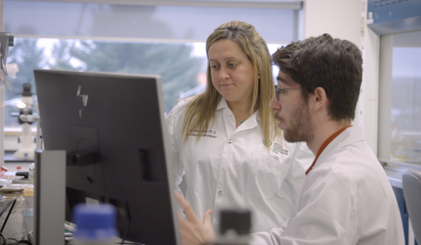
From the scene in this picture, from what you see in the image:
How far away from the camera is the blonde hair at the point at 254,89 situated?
59.6 inches

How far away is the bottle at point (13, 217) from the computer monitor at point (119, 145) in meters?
0.40

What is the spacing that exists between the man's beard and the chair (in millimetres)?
716

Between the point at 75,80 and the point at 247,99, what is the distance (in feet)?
2.98

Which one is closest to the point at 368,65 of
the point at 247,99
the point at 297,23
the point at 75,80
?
the point at 297,23

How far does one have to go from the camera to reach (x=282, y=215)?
4.89 feet

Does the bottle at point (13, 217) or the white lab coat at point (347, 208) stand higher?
the white lab coat at point (347, 208)

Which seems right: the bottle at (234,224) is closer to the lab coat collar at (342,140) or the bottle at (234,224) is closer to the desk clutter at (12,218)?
the lab coat collar at (342,140)

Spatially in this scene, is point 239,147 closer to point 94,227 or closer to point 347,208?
point 347,208

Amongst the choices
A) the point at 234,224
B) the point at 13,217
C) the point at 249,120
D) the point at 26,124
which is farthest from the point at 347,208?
the point at 26,124

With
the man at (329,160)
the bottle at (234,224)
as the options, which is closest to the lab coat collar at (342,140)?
the man at (329,160)

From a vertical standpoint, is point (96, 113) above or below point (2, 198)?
above

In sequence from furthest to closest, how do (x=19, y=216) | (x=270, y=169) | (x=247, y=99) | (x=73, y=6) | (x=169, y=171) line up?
(x=73, y=6) → (x=247, y=99) → (x=270, y=169) → (x=19, y=216) → (x=169, y=171)

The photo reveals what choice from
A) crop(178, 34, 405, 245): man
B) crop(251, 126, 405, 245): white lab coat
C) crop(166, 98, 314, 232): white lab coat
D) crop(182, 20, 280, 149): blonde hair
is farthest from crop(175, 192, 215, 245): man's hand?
crop(182, 20, 280, 149): blonde hair

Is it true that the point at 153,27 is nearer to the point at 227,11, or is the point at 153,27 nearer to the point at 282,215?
the point at 227,11
